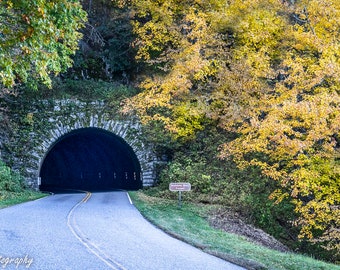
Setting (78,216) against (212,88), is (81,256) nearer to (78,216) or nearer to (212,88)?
(78,216)

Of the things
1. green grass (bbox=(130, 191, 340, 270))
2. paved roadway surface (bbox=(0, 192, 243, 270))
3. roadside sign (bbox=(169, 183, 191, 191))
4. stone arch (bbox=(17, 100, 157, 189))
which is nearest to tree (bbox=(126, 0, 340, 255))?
stone arch (bbox=(17, 100, 157, 189))

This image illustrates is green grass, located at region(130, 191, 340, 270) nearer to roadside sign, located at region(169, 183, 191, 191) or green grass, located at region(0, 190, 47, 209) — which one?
roadside sign, located at region(169, 183, 191, 191)

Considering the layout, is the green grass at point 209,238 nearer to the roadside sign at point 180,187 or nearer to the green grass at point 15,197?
the roadside sign at point 180,187

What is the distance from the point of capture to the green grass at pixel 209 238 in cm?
933

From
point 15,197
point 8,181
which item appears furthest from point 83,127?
point 15,197

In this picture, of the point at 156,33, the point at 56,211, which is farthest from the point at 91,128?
the point at 56,211

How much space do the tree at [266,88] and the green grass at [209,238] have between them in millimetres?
3196

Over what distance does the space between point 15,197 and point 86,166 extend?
68.2ft

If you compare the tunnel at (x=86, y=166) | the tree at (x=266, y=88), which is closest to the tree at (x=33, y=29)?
the tree at (x=266, y=88)

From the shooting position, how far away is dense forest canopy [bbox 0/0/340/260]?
12242 mm

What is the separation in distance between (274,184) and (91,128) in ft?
37.9

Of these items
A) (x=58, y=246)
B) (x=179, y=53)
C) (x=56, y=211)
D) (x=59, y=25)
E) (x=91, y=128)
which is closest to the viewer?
(x=58, y=246)

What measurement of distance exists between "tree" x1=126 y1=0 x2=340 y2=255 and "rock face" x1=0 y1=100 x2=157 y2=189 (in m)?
1.85

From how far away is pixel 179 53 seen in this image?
21.9 metres
